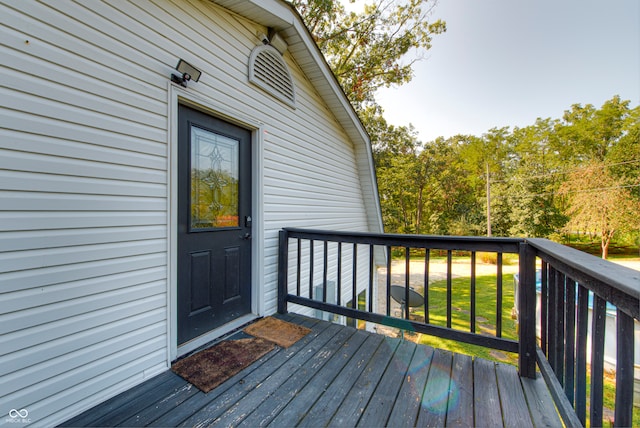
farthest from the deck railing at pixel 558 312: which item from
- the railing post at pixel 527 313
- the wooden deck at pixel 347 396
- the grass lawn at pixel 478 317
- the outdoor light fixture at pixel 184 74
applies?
the grass lawn at pixel 478 317

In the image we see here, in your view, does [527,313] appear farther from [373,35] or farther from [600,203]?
[600,203]

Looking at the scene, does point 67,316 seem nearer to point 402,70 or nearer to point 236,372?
point 236,372

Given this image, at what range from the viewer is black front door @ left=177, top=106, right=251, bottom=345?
2.15m

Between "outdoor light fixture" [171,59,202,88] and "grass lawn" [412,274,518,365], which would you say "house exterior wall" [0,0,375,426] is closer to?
"outdoor light fixture" [171,59,202,88]

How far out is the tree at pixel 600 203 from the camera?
1254 cm

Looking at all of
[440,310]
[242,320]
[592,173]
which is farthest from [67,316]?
[592,173]

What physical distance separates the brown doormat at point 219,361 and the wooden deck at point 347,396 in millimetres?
61

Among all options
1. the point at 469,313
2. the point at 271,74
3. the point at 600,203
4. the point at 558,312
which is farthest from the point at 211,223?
the point at 600,203

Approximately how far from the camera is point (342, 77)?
8164mm

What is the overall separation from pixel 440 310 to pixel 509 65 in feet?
30.4

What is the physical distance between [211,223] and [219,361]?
1170 millimetres

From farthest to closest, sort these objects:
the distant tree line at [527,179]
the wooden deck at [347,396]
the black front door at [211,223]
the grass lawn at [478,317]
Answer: the distant tree line at [527,179], the grass lawn at [478,317], the black front door at [211,223], the wooden deck at [347,396]

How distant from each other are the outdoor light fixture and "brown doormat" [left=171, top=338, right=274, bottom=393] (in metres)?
2.24

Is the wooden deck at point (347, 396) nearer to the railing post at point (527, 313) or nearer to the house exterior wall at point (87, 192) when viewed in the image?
the railing post at point (527, 313)
